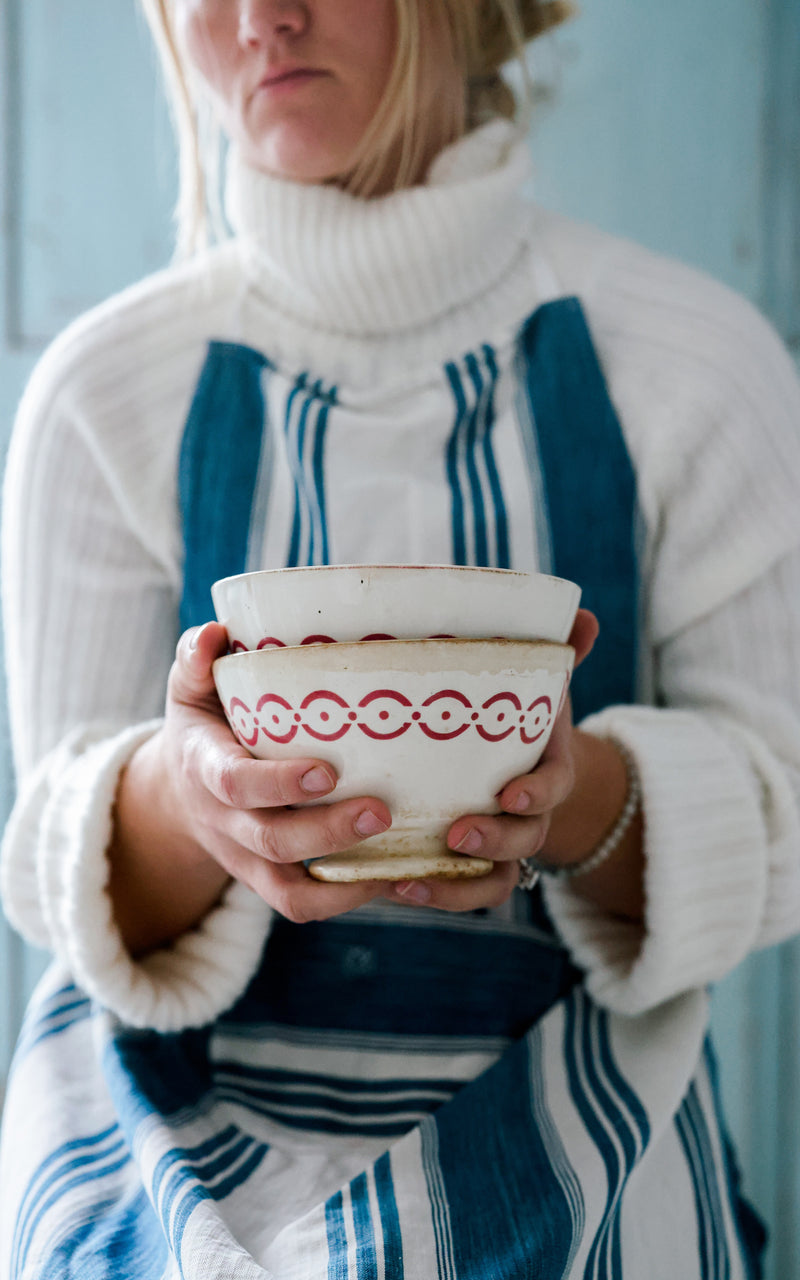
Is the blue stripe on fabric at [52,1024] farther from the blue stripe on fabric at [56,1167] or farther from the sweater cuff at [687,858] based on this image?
the sweater cuff at [687,858]

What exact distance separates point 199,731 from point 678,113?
35.2 inches

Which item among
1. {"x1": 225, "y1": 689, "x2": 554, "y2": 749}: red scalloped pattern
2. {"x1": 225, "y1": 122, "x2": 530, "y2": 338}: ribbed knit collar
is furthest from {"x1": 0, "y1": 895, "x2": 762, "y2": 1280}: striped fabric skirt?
{"x1": 225, "y1": 122, "x2": 530, "y2": 338}: ribbed knit collar

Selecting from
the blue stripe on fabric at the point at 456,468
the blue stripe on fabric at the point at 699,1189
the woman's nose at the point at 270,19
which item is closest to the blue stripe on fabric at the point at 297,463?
the blue stripe on fabric at the point at 456,468

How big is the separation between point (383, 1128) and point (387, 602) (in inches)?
13.9

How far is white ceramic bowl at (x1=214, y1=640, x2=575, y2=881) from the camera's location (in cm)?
35

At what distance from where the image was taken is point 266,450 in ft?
2.29

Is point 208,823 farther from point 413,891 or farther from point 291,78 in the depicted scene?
point 291,78

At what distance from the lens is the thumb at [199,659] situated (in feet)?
1.34

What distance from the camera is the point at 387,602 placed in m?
0.36

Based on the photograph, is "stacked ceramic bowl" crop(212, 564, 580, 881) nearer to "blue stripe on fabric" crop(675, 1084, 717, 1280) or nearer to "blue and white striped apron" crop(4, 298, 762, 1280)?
"blue and white striped apron" crop(4, 298, 762, 1280)

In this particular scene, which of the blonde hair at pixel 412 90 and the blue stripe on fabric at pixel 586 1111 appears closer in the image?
the blue stripe on fabric at pixel 586 1111

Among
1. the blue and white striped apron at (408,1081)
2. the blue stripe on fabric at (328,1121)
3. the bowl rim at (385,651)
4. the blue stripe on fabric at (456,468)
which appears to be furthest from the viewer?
the blue stripe on fabric at (456,468)

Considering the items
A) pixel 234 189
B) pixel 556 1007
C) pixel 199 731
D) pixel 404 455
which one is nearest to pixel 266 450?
pixel 404 455

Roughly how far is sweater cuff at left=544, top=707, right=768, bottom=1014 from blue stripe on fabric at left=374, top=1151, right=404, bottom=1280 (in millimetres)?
193
